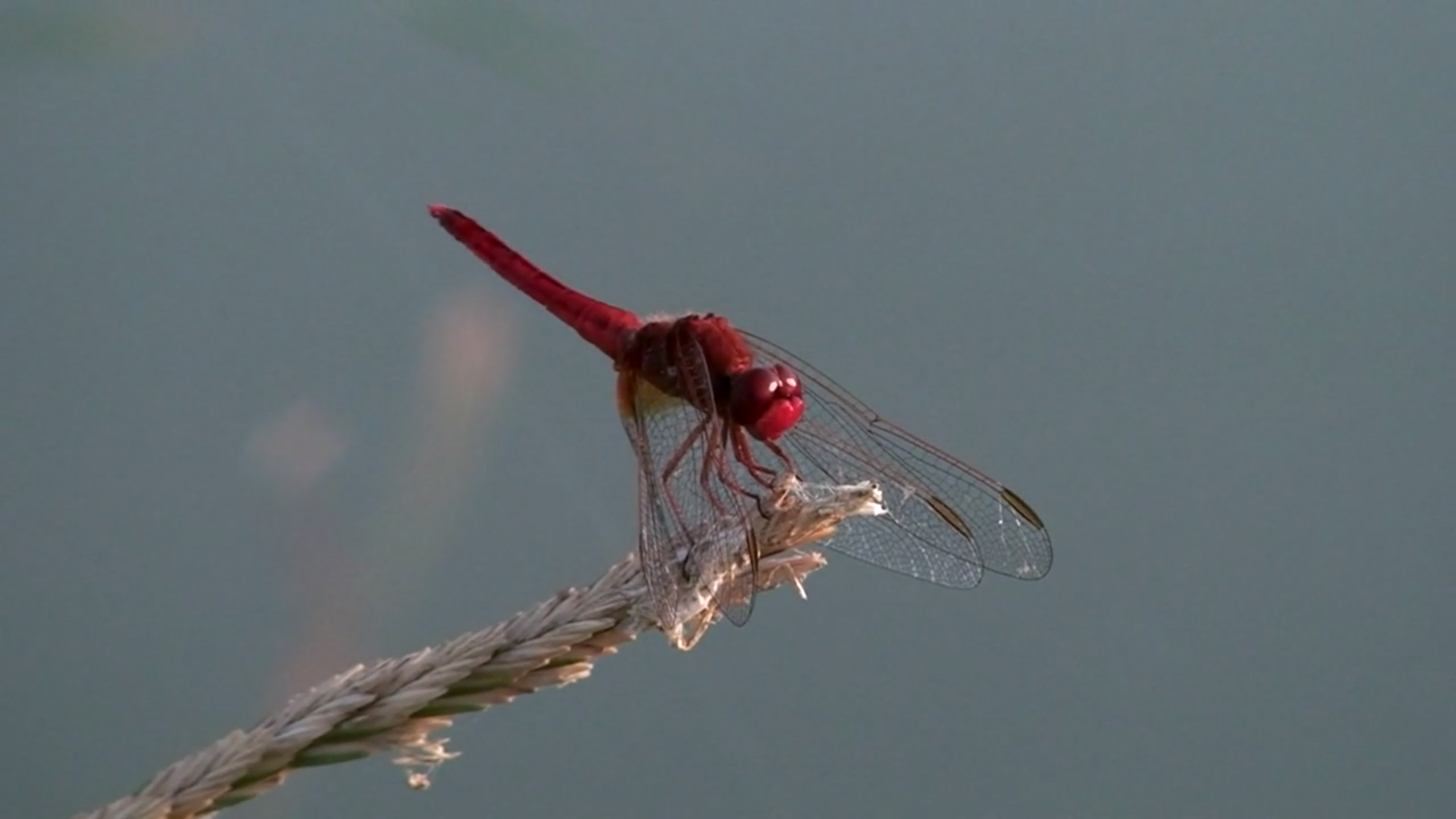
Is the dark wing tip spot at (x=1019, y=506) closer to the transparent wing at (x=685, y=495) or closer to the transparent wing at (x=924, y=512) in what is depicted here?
the transparent wing at (x=924, y=512)

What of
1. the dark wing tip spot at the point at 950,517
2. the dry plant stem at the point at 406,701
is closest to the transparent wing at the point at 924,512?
the dark wing tip spot at the point at 950,517

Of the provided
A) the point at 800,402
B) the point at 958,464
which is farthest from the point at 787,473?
the point at 958,464

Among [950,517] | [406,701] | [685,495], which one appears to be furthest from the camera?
[950,517]

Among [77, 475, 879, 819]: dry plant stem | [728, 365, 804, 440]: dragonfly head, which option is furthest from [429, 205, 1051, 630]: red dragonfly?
[77, 475, 879, 819]: dry plant stem

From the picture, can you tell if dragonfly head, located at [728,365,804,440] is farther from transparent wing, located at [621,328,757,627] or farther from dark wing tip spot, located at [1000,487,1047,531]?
dark wing tip spot, located at [1000,487,1047,531]

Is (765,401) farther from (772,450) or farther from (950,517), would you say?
(950,517)

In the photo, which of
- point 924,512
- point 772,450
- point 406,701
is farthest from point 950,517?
point 406,701

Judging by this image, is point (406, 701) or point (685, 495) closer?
point (406, 701)

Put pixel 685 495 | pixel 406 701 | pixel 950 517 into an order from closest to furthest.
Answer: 1. pixel 406 701
2. pixel 685 495
3. pixel 950 517
